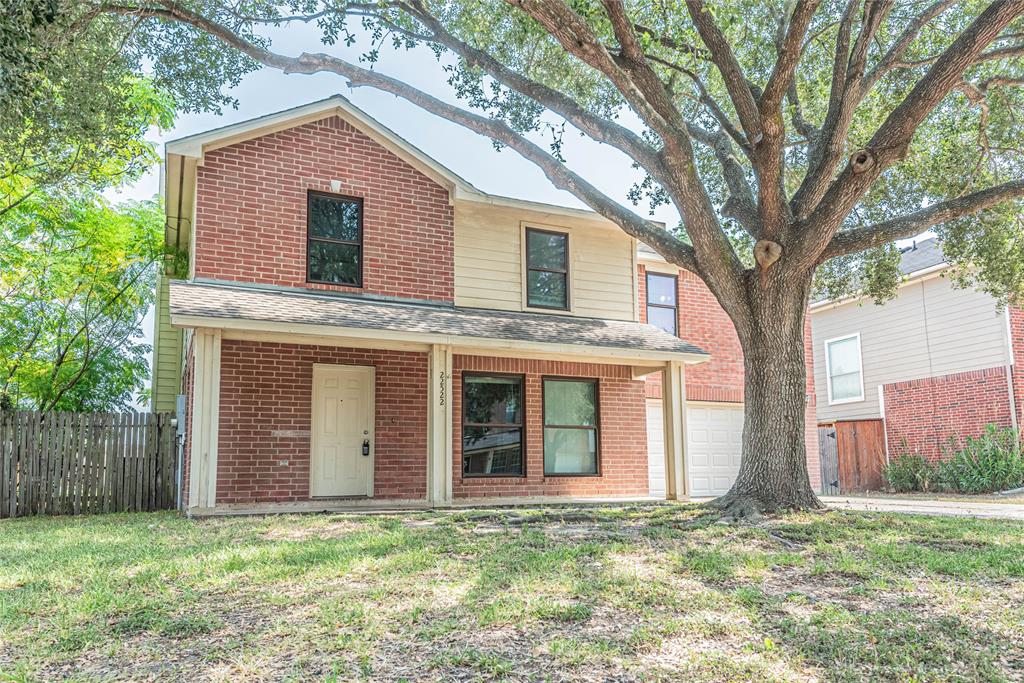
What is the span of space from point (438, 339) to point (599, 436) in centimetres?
417

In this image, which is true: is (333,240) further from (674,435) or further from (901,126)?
(901,126)

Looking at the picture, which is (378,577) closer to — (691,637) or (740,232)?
(691,637)

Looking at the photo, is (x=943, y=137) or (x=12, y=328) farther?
(x=12, y=328)

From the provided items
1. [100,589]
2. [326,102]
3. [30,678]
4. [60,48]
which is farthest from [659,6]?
[30,678]

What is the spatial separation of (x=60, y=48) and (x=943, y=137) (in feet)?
43.5

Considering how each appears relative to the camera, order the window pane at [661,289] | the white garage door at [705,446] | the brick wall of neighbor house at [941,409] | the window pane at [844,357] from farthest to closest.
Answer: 1. the window pane at [844,357]
2. the brick wall of neighbor house at [941,409]
3. the window pane at [661,289]
4. the white garage door at [705,446]

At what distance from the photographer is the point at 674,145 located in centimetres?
929

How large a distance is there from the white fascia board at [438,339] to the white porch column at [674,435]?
17.8 inches

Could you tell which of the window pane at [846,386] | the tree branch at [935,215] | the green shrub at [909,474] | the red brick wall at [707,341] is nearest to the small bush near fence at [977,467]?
the green shrub at [909,474]

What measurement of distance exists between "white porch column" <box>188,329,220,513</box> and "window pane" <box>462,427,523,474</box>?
13.6ft

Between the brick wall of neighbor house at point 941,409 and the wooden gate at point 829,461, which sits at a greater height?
the brick wall of neighbor house at point 941,409

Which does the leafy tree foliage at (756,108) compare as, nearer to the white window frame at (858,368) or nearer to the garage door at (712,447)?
the garage door at (712,447)

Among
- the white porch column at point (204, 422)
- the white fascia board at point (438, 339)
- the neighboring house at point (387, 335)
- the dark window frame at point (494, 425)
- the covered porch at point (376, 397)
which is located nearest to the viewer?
the white fascia board at point (438, 339)

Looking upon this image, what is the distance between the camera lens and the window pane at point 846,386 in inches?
882
